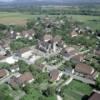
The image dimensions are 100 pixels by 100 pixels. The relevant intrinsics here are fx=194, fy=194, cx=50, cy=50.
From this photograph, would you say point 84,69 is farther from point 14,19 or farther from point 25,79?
point 14,19

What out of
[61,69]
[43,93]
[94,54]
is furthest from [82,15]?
[43,93]

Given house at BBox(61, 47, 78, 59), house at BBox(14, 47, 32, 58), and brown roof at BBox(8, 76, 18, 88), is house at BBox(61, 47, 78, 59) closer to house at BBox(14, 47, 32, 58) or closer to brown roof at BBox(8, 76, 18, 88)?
house at BBox(14, 47, 32, 58)

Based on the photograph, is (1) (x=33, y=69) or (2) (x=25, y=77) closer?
(2) (x=25, y=77)

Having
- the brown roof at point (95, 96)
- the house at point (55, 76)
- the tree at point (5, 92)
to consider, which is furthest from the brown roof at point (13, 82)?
the brown roof at point (95, 96)

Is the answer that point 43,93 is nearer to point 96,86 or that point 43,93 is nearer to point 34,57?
point 96,86

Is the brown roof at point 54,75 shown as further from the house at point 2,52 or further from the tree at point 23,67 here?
the house at point 2,52

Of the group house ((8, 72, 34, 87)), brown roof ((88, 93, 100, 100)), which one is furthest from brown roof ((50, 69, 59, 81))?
brown roof ((88, 93, 100, 100))
